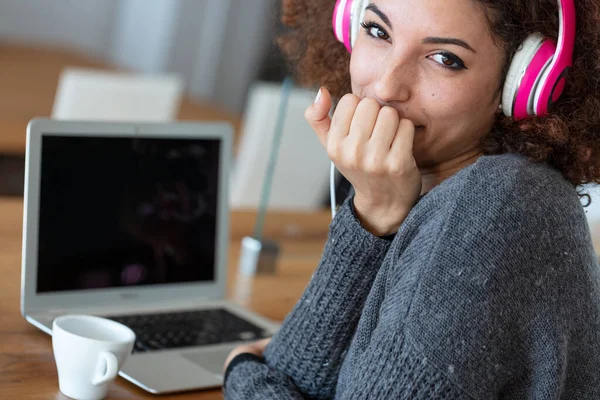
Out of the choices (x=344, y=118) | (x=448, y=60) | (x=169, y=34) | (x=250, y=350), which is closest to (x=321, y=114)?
(x=344, y=118)

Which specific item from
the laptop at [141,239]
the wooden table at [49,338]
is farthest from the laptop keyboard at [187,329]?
the wooden table at [49,338]

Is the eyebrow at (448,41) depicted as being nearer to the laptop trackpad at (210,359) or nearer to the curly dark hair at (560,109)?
the curly dark hair at (560,109)

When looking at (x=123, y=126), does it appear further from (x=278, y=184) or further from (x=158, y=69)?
(x=158, y=69)

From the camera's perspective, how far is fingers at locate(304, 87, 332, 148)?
44.3 inches

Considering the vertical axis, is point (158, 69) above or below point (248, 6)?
below

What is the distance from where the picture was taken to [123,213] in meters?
1.46

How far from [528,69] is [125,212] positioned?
2.31 feet

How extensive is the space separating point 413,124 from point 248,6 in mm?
4580

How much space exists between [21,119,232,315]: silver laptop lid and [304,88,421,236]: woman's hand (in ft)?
1.60

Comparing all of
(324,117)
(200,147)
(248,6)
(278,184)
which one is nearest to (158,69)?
(248,6)

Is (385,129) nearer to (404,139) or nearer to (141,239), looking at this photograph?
(404,139)

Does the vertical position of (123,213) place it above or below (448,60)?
below

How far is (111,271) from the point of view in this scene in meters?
1.46

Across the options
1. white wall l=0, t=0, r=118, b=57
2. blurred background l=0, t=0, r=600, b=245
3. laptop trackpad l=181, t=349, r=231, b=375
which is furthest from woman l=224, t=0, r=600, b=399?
white wall l=0, t=0, r=118, b=57
